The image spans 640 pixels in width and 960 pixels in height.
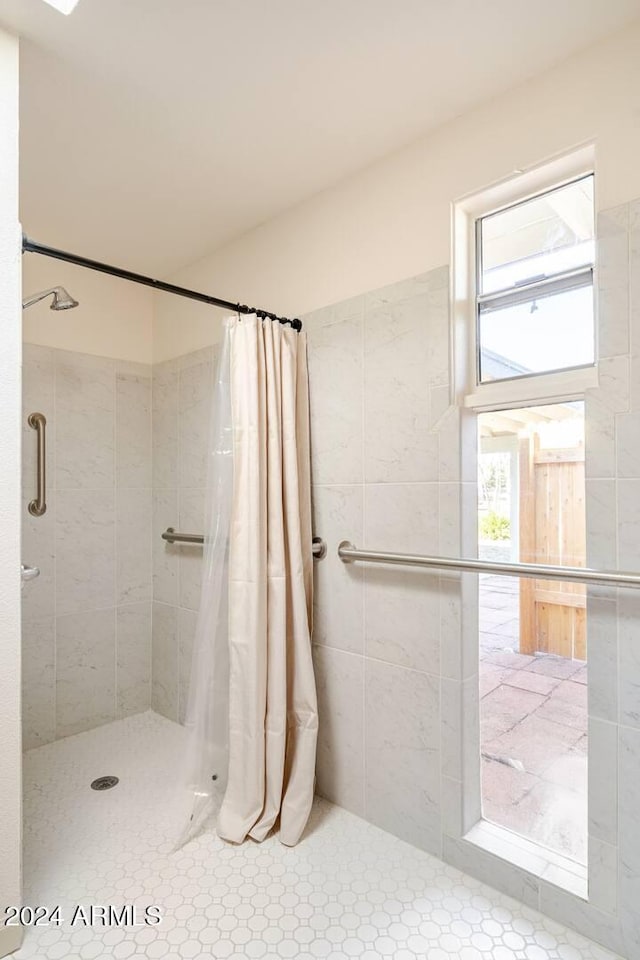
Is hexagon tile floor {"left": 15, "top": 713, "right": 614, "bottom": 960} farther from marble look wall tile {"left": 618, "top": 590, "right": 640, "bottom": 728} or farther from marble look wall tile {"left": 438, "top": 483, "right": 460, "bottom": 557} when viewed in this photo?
marble look wall tile {"left": 438, "top": 483, "right": 460, "bottom": 557}

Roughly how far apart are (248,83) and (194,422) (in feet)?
4.68

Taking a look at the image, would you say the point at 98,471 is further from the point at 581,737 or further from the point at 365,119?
the point at 581,737

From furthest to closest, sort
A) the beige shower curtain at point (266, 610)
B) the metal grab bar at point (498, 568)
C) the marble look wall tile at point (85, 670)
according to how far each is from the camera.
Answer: the marble look wall tile at point (85, 670) < the beige shower curtain at point (266, 610) < the metal grab bar at point (498, 568)

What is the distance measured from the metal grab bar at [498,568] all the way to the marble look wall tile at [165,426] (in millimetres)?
1216

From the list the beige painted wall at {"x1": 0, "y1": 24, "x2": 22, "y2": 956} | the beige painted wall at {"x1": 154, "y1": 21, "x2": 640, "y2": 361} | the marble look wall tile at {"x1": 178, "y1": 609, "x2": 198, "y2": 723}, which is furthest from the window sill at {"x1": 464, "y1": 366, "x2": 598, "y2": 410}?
the marble look wall tile at {"x1": 178, "y1": 609, "x2": 198, "y2": 723}

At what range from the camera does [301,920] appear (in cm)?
134

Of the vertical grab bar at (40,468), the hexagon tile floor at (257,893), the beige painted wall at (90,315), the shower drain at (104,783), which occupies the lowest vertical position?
the shower drain at (104,783)

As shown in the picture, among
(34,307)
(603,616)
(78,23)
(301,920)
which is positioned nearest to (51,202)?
(34,307)

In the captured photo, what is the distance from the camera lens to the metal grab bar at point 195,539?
6.19 ft

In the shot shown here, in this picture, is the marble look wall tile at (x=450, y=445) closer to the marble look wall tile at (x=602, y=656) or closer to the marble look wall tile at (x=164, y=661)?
the marble look wall tile at (x=602, y=656)

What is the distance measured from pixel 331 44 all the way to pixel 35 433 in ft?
6.30

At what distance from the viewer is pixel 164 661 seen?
104 inches

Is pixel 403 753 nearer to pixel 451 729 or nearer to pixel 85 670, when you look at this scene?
pixel 451 729

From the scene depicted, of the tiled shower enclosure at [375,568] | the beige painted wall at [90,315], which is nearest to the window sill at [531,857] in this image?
the tiled shower enclosure at [375,568]
